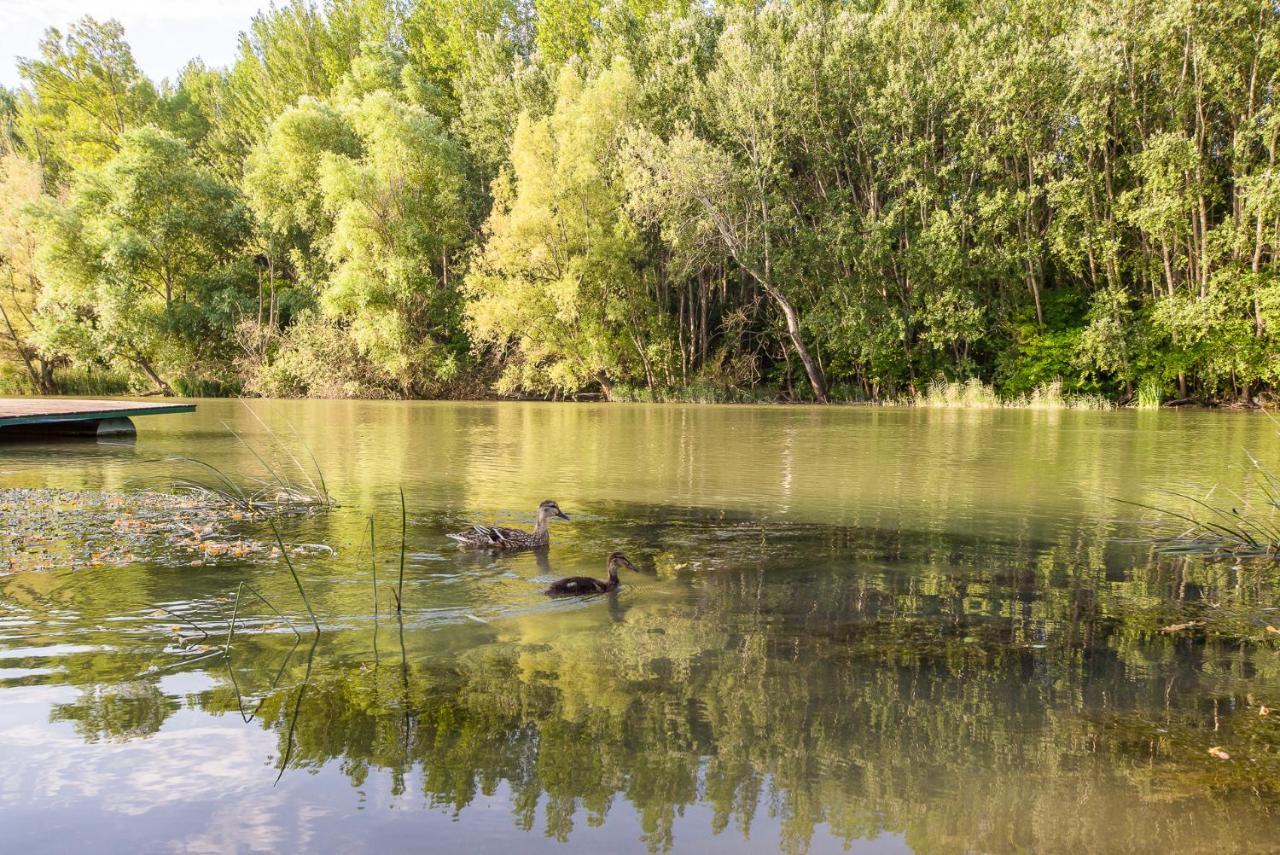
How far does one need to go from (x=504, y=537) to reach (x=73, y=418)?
46.1 ft

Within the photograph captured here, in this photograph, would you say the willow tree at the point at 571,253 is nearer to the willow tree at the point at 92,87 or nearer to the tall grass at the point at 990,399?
the tall grass at the point at 990,399

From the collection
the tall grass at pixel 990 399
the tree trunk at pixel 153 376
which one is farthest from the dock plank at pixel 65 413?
the tree trunk at pixel 153 376

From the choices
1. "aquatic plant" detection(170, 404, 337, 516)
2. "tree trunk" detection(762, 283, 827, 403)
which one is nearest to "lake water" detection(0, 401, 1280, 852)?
"aquatic plant" detection(170, 404, 337, 516)

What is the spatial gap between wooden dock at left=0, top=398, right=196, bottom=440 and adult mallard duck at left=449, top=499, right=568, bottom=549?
42.6 feet

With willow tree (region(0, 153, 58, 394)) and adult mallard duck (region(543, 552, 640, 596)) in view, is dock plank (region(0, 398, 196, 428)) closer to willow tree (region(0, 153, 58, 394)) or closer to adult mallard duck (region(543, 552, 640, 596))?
adult mallard duck (region(543, 552, 640, 596))

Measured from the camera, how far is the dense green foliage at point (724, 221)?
31.7 meters

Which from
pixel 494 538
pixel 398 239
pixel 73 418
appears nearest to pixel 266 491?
pixel 494 538

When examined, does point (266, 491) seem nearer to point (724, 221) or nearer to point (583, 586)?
point (583, 586)

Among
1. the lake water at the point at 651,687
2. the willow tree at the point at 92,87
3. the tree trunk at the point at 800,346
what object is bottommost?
the lake water at the point at 651,687

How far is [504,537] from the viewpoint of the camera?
7.77 m

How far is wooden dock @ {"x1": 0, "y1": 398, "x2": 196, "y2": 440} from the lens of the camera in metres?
17.2

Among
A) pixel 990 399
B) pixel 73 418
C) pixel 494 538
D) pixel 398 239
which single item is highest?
pixel 398 239

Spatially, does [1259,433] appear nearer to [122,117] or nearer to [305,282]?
[305,282]

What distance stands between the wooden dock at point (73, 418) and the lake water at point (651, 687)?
29.3 ft
